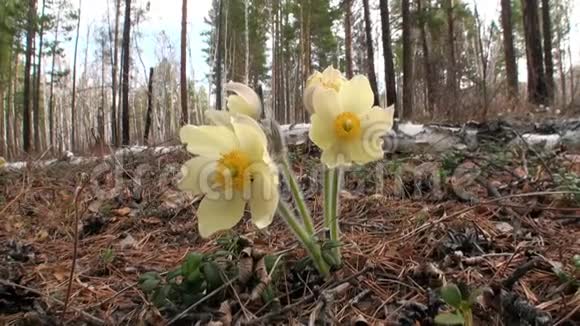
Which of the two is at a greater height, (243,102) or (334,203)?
(243,102)

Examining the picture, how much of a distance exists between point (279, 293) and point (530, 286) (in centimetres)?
65

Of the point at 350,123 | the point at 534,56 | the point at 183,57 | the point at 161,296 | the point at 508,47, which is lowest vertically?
the point at 161,296

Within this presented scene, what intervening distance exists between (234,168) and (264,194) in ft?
0.30

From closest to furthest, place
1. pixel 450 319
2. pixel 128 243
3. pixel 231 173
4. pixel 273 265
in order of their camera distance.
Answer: pixel 450 319 < pixel 231 173 < pixel 273 265 < pixel 128 243

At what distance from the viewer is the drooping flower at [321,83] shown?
1.18 meters

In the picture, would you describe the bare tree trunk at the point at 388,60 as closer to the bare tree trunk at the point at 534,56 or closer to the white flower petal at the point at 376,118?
the bare tree trunk at the point at 534,56

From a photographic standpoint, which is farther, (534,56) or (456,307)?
(534,56)

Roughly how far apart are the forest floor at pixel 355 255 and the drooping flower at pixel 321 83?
41 centimetres

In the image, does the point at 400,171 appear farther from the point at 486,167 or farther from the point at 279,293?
the point at 279,293

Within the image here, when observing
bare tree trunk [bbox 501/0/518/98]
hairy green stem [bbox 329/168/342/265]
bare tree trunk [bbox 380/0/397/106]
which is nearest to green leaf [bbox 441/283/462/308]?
Result: hairy green stem [bbox 329/168/342/265]

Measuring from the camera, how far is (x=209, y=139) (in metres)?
1.07

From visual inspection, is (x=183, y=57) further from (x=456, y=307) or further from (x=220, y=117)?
(x=456, y=307)

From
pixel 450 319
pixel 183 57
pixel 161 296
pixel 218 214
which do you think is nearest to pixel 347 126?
pixel 218 214

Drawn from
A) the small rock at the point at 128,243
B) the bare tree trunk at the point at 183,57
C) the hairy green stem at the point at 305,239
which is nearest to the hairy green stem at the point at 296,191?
the hairy green stem at the point at 305,239
